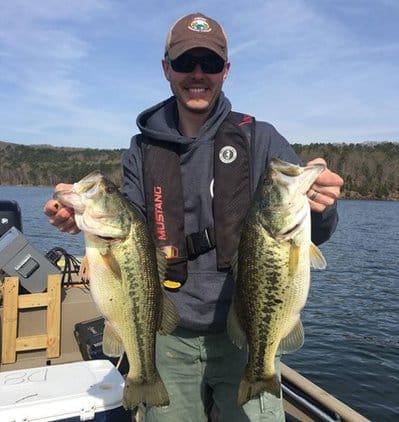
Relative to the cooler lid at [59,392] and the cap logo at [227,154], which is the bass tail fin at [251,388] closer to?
the cooler lid at [59,392]

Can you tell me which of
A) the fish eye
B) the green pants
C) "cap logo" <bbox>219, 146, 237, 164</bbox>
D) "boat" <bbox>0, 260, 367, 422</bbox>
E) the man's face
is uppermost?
the man's face

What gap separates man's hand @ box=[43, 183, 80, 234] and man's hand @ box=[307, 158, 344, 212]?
1.59 metres

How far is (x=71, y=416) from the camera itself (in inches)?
151

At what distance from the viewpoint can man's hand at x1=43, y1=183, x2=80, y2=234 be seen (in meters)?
3.11

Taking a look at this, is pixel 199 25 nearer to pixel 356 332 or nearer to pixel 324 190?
pixel 324 190

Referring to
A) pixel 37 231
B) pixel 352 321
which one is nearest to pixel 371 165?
pixel 37 231

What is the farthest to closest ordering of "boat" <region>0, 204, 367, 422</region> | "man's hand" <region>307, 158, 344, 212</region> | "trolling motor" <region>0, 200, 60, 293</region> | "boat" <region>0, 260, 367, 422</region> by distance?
"trolling motor" <region>0, 200, 60, 293</region>, "boat" <region>0, 204, 367, 422</region>, "boat" <region>0, 260, 367, 422</region>, "man's hand" <region>307, 158, 344, 212</region>

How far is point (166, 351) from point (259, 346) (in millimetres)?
805

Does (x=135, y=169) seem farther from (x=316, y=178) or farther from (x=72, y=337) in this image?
(x=72, y=337)

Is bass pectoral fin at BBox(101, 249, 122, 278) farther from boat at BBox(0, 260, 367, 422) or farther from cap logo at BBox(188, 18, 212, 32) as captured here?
boat at BBox(0, 260, 367, 422)

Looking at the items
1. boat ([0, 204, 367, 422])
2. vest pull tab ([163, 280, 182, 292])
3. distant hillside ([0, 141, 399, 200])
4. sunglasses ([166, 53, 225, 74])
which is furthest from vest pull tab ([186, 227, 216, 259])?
distant hillside ([0, 141, 399, 200])

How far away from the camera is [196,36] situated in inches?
134

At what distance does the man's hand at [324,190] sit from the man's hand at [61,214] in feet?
5.21

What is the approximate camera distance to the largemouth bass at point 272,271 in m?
2.98
